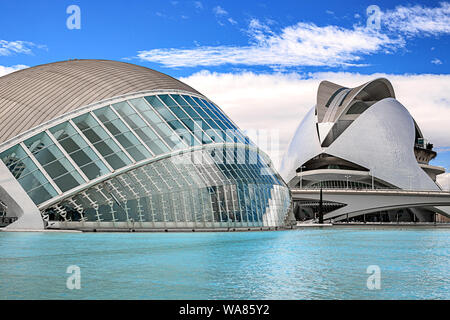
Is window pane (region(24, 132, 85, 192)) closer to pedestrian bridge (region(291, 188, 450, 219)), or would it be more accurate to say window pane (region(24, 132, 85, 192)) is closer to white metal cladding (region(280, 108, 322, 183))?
pedestrian bridge (region(291, 188, 450, 219))

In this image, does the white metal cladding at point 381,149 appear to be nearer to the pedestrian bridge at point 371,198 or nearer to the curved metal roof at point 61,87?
the pedestrian bridge at point 371,198

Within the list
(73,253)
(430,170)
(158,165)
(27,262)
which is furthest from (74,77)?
(430,170)

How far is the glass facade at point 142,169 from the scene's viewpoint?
24906 millimetres

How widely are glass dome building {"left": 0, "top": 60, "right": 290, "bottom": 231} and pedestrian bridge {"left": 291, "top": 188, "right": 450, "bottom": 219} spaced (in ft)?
156

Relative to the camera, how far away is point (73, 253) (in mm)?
14289

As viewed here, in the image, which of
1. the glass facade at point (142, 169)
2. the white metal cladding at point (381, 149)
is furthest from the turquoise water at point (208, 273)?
the white metal cladding at point (381, 149)

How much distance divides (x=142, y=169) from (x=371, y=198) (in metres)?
60.7

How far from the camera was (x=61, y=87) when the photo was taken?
98.9 ft

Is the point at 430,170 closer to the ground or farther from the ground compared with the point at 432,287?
farther from the ground

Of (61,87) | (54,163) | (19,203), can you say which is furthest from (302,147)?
(19,203)

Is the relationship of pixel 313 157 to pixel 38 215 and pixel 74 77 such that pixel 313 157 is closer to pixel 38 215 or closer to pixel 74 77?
pixel 74 77

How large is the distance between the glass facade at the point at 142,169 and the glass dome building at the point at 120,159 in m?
0.05

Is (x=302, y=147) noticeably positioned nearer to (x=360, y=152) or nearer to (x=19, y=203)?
(x=360, y=152)

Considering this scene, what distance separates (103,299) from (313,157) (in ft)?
301
